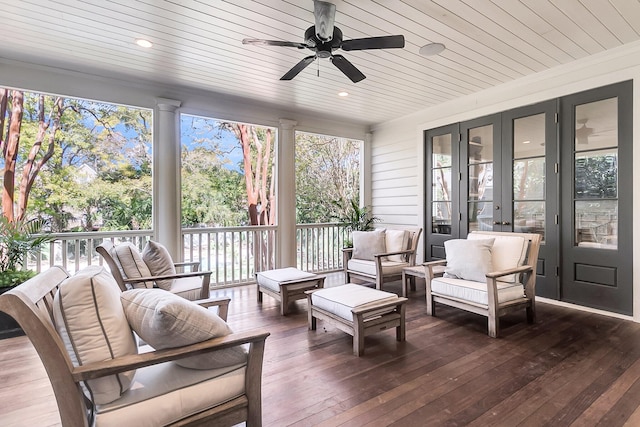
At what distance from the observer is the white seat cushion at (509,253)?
10.9 feet

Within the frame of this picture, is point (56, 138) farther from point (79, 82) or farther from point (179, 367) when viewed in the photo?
point (179, 367)

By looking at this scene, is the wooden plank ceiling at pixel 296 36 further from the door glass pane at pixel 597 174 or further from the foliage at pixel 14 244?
the foliage at pixel 14 244

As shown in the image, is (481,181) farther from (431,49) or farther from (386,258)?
(431,49)

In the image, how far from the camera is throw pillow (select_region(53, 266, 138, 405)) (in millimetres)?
1150

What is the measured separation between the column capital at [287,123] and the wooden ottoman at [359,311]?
3263mm

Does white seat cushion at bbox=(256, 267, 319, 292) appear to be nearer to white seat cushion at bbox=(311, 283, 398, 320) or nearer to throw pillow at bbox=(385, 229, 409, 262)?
white seat cushion at bbox=(311, 283, 398, 320)

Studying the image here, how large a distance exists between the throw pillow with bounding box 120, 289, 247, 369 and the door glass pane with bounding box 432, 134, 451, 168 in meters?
4.71

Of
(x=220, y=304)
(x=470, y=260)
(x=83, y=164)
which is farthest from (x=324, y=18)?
(x=83, y=164)

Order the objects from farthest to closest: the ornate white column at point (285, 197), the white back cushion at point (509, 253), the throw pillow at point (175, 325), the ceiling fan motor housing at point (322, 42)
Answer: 1. the ornate white column at point (285, 197)
2. the white back cushion at point (509, 253)
3. the ceiling fan motor housing at point (322, 42)
4. the throw pillow at point (175, 325)

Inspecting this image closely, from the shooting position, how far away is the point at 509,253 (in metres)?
3.37

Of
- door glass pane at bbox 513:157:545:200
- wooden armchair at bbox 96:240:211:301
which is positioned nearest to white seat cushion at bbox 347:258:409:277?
door glass pane at bbox 513:157:545:200

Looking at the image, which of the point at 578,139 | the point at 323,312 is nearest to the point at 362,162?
the point at 578,139

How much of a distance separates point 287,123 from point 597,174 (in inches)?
169

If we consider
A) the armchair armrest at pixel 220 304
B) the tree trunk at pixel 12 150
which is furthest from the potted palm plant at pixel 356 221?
the tree trunk at pixel 12 150
